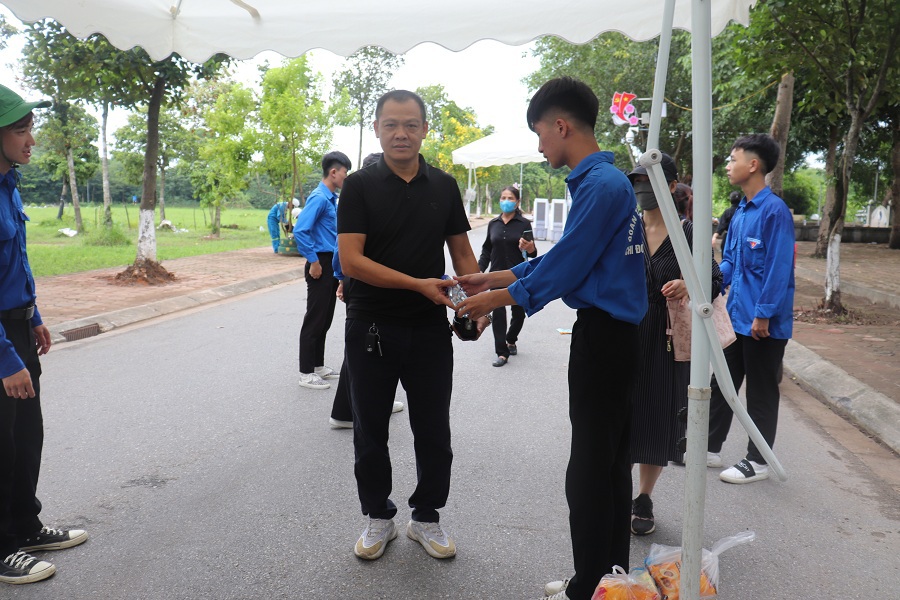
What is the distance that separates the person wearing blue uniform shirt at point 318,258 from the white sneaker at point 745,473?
3.35 meters

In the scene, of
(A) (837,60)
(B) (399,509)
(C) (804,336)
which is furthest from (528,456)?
(A) (837,60)

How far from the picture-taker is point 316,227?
6.30m

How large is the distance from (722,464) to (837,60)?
23.0ft

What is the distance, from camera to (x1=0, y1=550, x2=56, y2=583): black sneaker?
9.68 ft

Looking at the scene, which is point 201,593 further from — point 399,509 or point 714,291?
point 714,291

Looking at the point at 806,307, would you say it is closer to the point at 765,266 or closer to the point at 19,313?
the point at 765,266

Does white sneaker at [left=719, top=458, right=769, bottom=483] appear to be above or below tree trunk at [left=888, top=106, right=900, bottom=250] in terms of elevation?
below

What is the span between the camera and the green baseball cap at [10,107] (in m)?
2.78

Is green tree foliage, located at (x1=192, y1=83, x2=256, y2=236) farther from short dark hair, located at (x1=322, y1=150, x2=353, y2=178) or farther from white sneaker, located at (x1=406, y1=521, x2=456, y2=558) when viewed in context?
white sneaker, located at (x1=406, y1=521, x2=456, y2=558)

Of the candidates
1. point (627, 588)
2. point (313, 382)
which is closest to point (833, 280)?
point (313, 382)

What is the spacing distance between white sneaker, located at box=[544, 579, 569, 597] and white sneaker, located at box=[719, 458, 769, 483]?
1.81m

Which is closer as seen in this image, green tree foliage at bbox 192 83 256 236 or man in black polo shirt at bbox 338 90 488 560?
man in black polo shirt at bbox 338 90 488 560

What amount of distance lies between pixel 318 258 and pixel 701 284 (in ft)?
15.0

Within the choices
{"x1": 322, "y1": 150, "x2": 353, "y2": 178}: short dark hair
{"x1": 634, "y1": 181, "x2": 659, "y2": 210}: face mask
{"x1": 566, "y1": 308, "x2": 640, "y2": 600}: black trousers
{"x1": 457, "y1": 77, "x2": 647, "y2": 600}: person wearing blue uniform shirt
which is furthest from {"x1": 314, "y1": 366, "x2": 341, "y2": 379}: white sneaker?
{"x1": 566, "y1": 308, "x2": 640, "y2": 600}: black trousers
